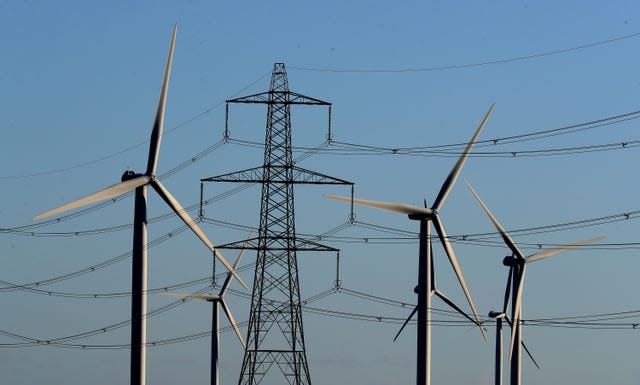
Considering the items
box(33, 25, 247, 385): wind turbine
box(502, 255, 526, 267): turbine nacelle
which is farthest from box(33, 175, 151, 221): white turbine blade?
box(502, 255, 526, 267): turbine nacelle

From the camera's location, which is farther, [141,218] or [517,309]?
[517,309]

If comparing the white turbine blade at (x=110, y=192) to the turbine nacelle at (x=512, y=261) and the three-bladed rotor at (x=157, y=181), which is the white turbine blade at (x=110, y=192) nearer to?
the three-bladed rotor at (x=157, y=181)

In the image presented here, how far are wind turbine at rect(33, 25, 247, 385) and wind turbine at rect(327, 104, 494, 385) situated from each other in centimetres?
1132

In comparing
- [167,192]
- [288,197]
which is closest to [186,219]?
[167,192]

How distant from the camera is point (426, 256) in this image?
5251 inches

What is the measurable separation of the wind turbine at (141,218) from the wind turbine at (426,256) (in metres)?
11.3

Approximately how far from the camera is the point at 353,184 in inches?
6014

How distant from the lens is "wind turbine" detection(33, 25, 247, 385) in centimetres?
12662

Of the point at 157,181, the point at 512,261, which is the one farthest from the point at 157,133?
the point at 512,261

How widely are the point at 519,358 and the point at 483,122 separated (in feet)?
62.9

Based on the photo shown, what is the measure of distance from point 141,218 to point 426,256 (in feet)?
57.3

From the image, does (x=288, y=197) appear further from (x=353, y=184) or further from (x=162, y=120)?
(x=162, y=120)

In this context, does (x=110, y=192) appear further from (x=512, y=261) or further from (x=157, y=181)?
(x=512, y=261)

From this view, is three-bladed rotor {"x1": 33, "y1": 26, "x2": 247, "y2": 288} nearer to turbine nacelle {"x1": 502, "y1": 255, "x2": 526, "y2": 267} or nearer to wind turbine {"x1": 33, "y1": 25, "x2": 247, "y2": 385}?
wind turbine {"x1": 33, "y1": 25, "x2": 247, "y2": 385}
